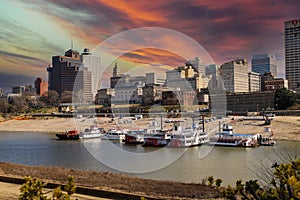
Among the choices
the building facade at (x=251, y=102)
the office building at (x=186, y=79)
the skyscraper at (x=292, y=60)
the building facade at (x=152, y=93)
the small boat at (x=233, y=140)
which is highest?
the skyscraper at (x=292, y=60)

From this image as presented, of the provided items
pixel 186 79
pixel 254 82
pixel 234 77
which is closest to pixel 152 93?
pixel 186 79

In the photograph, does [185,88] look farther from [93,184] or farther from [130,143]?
[93,184]

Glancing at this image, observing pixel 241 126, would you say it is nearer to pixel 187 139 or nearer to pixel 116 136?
pixel 187 139

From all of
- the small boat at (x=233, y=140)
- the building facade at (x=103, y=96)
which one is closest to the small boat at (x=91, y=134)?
the small boat at (x=233, y=140)

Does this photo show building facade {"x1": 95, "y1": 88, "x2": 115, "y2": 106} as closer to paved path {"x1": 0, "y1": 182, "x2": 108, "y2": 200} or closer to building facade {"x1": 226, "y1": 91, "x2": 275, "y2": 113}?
building facade {"x1": 226, "y1": 91, "x2": 275, "y2": 113}

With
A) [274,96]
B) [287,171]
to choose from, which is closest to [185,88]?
[274,96]

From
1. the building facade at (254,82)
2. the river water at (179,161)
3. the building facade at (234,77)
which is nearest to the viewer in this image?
the river water at (179,161)

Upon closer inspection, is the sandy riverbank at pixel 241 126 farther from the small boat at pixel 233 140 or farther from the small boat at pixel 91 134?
the small boat at pixel 91 134

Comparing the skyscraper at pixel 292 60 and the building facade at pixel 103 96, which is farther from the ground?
the skyscraper at pixel 292 60
